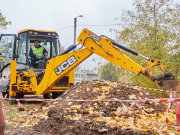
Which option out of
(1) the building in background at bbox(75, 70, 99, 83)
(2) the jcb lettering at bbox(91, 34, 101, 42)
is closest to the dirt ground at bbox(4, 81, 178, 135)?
(2) the jcb lettering at bbox(91, 34, 101, 42)

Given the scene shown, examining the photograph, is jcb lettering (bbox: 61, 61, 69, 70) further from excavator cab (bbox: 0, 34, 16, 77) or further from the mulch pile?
excavator cab (bbox: 0, 34, 16, 77)

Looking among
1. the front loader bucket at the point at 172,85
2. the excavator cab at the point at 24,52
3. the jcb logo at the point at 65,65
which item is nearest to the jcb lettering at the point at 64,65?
the jcb logo at the point at 65,65

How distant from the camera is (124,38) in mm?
12711

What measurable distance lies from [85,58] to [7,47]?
3924 millimetres

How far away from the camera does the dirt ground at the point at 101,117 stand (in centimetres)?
479

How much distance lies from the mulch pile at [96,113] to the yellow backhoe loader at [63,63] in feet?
2.96

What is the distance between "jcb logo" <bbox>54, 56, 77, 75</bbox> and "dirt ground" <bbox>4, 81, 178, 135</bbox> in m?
1.02

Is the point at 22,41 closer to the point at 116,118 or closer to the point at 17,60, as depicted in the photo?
the point at 17,60

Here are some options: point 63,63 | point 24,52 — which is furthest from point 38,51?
point 63,63

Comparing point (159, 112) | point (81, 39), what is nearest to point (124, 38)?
point (81, 39)

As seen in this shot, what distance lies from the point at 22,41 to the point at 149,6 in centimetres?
699

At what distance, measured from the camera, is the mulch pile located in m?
4.82

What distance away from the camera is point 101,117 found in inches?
225

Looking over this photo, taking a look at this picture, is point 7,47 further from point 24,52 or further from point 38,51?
point 38,51
